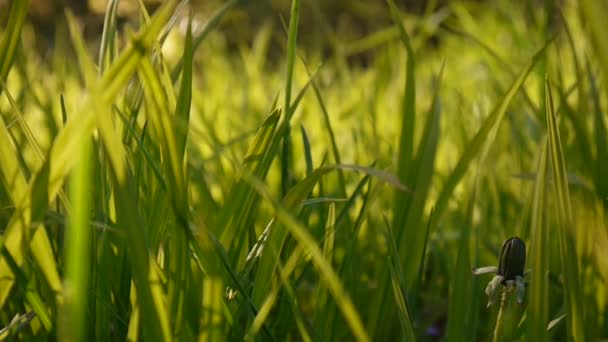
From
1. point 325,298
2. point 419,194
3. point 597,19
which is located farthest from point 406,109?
point 597,19

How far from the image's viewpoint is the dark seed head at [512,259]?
508 mm

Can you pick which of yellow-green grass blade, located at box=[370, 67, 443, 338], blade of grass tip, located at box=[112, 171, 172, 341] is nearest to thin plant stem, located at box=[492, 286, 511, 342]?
yellow-green grass blade, located at box=[370, 67, 443, 338]

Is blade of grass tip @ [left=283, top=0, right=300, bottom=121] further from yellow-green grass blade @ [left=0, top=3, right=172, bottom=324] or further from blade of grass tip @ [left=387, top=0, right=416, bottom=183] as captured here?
yellow-green grass blade @ [left=0, top=3, right=172, bottom=324]

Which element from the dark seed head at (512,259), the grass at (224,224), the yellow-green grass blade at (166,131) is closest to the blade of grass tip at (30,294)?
the grass at (224,224)

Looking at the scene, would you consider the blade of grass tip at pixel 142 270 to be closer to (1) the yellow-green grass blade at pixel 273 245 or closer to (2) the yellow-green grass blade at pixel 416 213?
(1) the yellow-green grass blade at pixel 273 245

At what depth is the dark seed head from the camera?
1.67ft

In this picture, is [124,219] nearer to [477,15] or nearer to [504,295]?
[504,295]

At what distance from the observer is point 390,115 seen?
200 centimetres

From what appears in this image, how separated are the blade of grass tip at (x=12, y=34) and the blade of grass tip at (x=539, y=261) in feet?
1.30

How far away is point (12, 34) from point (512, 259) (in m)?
0.43

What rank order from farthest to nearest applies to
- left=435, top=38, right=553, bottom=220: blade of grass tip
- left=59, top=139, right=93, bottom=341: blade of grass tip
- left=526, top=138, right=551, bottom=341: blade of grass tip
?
left=435, top=38, right=553, bottom=220: blade of grass tip
left=526, top=138, right=551, bottom=341: blade of grass tip
left=59, top=139, right=93, bottom=341: blade of grass tip

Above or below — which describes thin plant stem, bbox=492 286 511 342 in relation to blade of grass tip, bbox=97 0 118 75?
below

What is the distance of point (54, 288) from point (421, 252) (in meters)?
0.34

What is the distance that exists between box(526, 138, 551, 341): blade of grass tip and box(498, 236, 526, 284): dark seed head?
13mm
